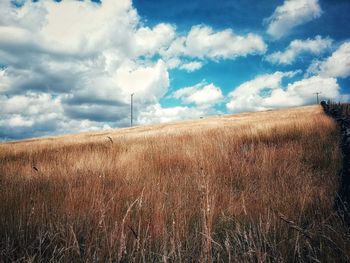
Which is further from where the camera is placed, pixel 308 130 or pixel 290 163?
pixel 308 130

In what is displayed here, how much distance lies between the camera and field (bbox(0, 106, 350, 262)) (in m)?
1.99

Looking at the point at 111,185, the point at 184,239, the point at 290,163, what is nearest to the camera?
the point at 184,239

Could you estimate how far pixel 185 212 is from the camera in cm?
271

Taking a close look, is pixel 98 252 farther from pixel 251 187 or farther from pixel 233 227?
pixel 251 187

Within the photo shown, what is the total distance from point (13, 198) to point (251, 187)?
2.91 metres

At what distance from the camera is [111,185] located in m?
4.10

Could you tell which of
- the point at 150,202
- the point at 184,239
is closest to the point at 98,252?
the point at 184,239

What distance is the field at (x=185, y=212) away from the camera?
1992 millimetres

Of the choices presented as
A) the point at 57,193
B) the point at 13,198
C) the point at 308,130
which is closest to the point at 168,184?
the point at 57,193

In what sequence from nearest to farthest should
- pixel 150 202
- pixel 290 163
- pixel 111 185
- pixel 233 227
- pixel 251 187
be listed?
pixel 233 227
pixel 150 202
pixel 251 187
pixel 111 185
pixel 290 163

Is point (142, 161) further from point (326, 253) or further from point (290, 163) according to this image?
point (326, 253)

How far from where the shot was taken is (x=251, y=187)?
3.83 m

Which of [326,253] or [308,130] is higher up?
[308,130]

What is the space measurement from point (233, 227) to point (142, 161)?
344cm
